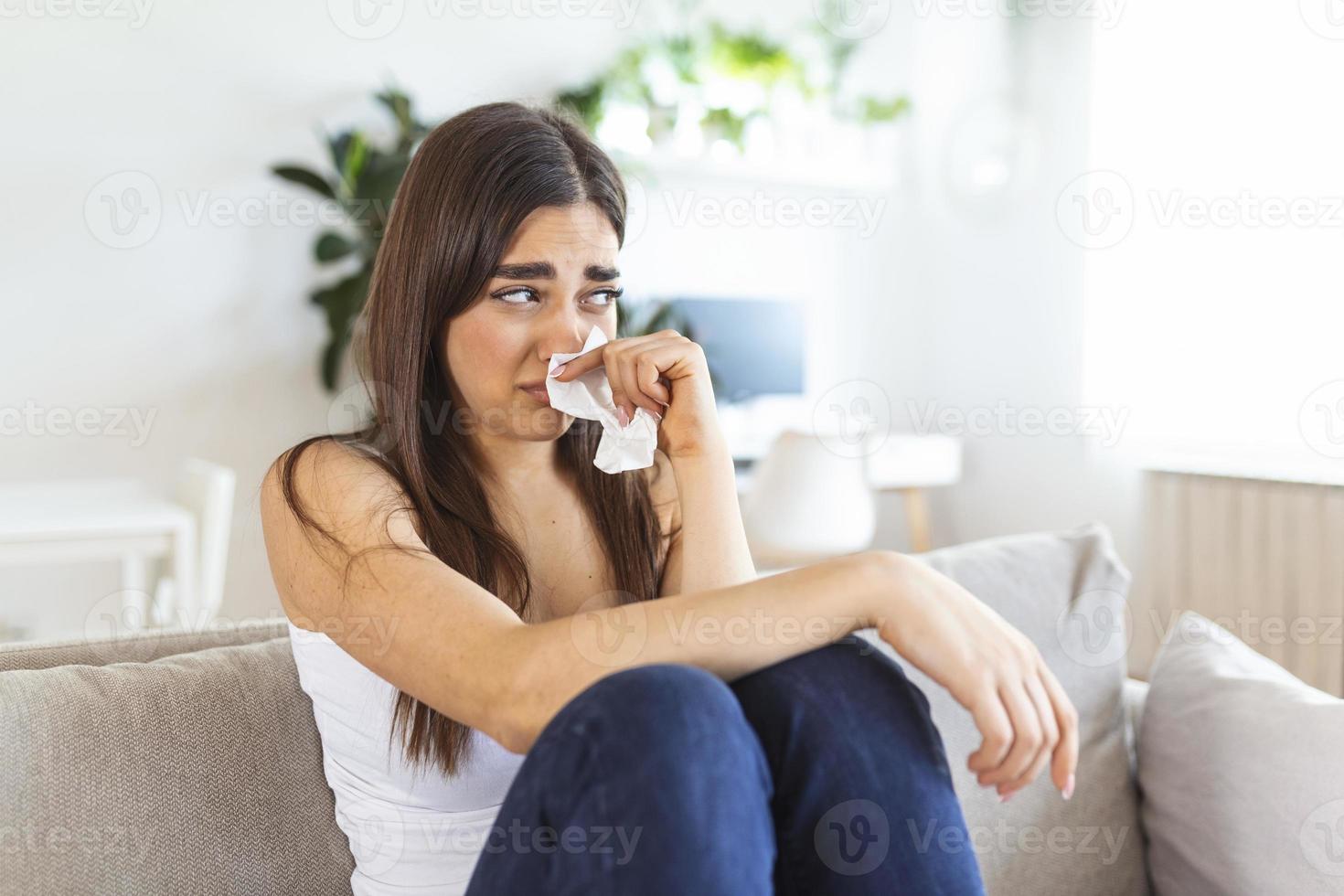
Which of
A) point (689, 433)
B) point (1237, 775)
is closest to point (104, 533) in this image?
point (689, 433)

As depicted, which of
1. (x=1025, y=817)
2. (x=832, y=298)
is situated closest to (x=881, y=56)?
(x=832, y=298)

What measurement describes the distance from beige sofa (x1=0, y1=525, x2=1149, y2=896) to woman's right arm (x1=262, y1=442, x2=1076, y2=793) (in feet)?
0.44

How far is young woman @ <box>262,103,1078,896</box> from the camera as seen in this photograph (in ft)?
2.37

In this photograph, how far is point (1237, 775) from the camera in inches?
45.5

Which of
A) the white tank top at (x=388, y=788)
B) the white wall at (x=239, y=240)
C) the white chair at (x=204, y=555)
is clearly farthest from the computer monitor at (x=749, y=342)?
the white tank top at (x=388, y=788)

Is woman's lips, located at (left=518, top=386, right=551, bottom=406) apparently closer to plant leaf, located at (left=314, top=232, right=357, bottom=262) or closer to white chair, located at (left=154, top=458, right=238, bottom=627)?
white chair, located at (left=154, top=458, right=238, bottom=627)

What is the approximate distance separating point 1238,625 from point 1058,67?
2.04m

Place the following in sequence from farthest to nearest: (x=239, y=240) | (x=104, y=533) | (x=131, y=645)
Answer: (x=239, y=240), (x=104, y=533), (x=131, y=645)

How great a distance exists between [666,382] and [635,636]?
409 millimetres

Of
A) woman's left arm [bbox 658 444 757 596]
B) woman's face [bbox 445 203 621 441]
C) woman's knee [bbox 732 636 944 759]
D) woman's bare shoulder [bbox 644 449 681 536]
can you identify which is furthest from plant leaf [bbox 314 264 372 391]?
woman's knee [bbox 732 636 944 759]

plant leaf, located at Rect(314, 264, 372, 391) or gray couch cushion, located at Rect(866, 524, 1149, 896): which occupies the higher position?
plant leaf, located at Rect(314, 264, 372, 391)

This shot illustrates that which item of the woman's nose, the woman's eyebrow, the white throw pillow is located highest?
the woman's eyebrow

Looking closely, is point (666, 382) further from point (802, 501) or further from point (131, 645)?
point (802, 501)

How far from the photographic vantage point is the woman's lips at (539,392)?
3.91 feet
